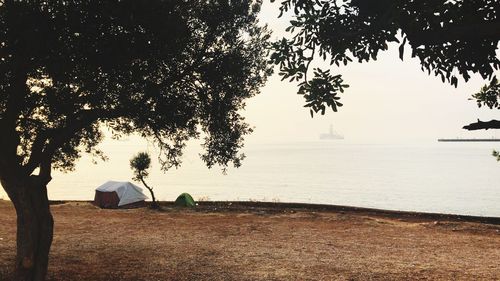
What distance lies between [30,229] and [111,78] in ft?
15.6

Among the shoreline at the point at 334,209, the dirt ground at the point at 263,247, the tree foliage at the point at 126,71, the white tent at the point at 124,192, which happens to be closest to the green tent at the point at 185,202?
the shoreline at the point at 334,209

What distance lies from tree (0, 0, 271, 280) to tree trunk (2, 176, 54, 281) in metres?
0.03

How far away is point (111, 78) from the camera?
10.5m

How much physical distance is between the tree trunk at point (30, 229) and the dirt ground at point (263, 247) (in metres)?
1.90

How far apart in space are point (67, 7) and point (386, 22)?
23.2 feet

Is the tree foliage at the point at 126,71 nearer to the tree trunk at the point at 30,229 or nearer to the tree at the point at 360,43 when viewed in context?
the tree trunk at the point at 30,229

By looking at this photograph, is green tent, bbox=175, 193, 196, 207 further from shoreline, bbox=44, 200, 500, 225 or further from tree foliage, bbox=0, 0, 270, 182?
tree foliage, bbox=0, 0, 270, 182

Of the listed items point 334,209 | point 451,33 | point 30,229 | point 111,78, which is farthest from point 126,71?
point 334,209

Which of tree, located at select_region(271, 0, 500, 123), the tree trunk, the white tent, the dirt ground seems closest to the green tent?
the dirt ground

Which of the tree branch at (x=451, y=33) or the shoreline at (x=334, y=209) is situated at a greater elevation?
the tree branch at (x=451, y=33)

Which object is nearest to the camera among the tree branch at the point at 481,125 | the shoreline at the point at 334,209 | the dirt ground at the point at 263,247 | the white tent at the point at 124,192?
the tree branch at the point at 481,125

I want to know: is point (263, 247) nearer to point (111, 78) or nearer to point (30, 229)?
point (30, 229)

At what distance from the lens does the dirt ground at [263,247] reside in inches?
546

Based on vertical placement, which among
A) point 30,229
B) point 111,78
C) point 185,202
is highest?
point 111,78
